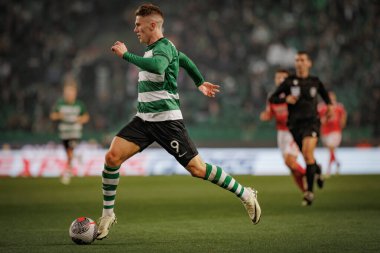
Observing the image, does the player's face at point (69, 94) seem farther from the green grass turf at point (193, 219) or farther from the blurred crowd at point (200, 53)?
the blurred crowd at point (200, 53)

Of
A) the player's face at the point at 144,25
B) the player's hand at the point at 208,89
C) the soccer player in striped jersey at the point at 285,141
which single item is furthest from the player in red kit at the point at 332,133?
the player's face at the point at 144,25

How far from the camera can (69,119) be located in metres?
17.6

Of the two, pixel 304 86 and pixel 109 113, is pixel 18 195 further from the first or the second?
pixel 109 113

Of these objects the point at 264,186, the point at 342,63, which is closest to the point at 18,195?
the point at 264,186

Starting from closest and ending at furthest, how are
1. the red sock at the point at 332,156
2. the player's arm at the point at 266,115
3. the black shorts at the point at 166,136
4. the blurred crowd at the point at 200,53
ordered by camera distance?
the black shorts at the point at 166,136 → the player's arm at the point at 266,115 → the red sock at the point at 332,156 → the blurred crowd at the point at 200,53

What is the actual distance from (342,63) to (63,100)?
9964mm

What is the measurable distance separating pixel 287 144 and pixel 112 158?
6319 mm

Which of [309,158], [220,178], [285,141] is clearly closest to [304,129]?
[309,158]

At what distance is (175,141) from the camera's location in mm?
6922

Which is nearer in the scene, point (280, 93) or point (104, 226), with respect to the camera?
point (104, 226)

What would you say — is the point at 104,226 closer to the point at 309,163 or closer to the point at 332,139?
the point at 309,163

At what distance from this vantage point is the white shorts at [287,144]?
12344 mm

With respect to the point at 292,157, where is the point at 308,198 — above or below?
below

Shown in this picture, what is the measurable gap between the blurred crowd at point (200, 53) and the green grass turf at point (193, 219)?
6.87 metres
